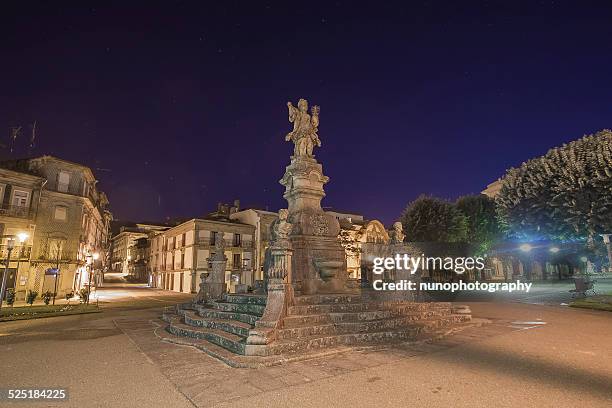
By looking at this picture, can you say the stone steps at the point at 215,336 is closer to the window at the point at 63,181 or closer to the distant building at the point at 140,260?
the window at the point at 63,181

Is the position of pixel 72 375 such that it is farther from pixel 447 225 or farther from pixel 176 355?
pixel 447 225

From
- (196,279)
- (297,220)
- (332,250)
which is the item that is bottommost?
(196,279)

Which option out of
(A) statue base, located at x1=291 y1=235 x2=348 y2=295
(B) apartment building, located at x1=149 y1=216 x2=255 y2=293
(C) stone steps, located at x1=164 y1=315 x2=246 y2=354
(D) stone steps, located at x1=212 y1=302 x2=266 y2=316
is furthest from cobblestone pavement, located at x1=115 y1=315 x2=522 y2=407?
(B) apartment building, located at x1=149 y1=216 x2=255 y2=293

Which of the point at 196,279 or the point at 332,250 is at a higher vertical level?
the point at 332,250

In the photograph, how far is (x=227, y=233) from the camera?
44.3 m

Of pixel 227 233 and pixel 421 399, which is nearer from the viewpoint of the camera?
pixel 421 399

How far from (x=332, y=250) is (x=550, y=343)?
6822mm

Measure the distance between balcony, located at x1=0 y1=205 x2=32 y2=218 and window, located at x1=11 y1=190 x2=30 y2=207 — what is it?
0.32 meters

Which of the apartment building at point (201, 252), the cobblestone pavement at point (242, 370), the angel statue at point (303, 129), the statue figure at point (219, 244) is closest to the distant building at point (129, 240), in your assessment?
the apartment building at point (201, 252)

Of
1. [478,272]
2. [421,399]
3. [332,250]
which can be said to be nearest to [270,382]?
[421,399]

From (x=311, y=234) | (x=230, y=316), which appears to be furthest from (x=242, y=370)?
(x=311, y=234)

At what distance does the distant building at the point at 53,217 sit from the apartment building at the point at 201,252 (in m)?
11.5

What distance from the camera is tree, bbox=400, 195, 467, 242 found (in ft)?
114

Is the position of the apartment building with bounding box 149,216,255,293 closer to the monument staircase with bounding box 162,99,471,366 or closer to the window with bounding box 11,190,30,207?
the window with bounding box 11,190,30,207
